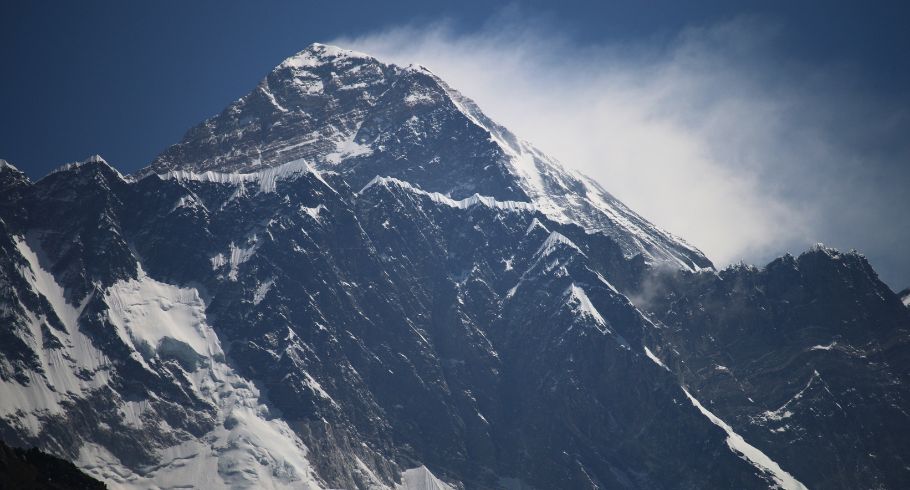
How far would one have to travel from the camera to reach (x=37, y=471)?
18312 cm

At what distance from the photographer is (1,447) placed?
176625mm

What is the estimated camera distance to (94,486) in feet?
614

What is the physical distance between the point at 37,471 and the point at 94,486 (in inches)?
327

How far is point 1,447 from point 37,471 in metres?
8.23
